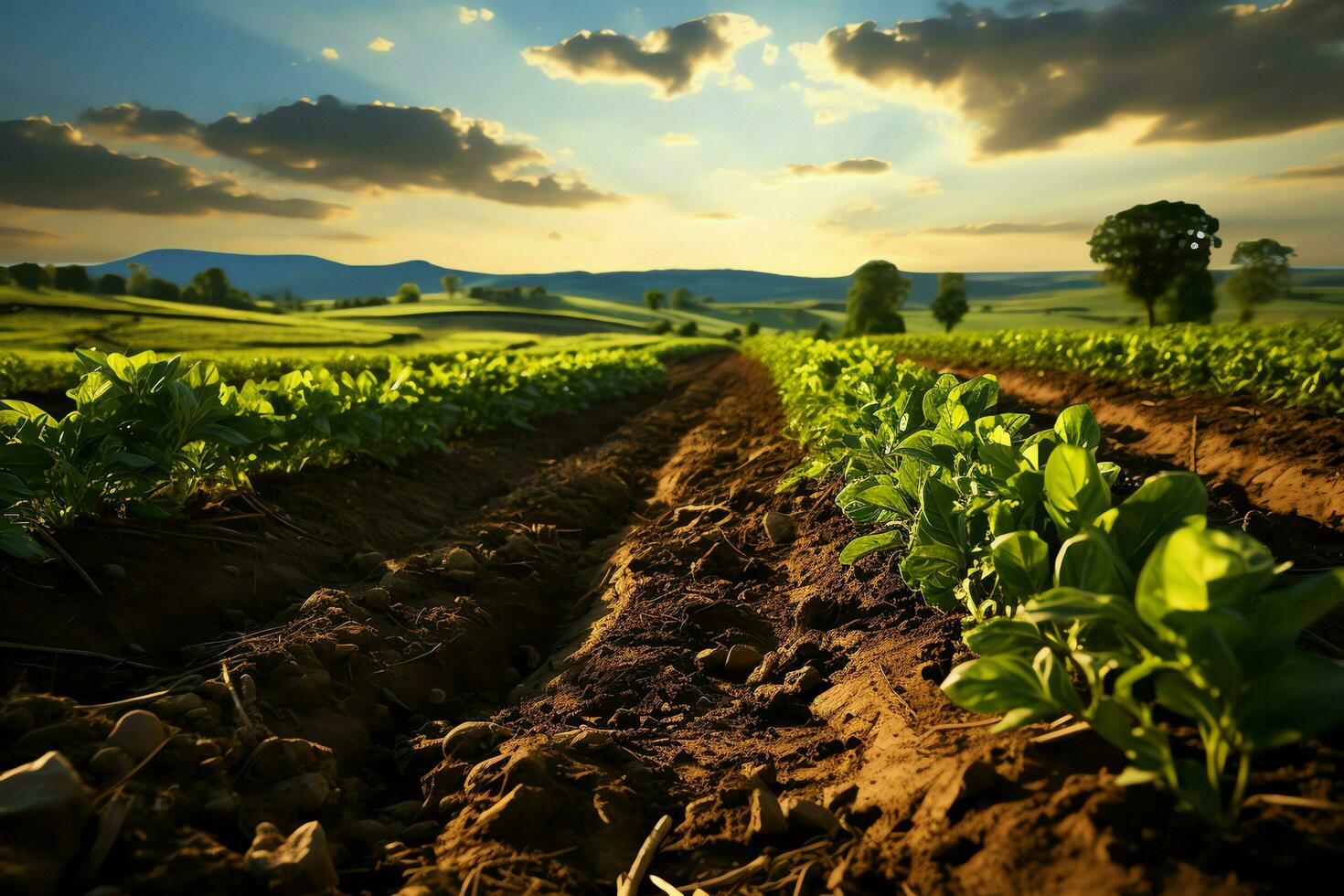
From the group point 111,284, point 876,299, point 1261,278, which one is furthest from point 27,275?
point 1261,278

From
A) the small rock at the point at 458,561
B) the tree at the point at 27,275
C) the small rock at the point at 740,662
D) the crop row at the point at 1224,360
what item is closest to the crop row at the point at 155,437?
the small rock at the point at 458,561

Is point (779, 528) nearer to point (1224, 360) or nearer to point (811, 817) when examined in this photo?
point (811, 817)

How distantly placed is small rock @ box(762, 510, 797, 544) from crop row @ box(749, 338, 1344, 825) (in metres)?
1.85

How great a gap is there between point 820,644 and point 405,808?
1.61m

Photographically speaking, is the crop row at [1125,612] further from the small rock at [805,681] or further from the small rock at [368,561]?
the small rock at [368,561]

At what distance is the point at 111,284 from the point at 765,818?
55579mm

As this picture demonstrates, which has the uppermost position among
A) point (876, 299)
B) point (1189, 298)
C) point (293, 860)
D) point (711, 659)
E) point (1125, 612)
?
point (876, 299)

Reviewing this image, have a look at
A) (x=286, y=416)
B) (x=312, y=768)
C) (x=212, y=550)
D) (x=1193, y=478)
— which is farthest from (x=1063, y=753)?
(x=286, y=416)

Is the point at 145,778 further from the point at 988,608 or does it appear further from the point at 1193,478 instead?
the point at 1193,478

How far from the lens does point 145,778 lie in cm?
165

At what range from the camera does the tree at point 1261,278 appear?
6119cm

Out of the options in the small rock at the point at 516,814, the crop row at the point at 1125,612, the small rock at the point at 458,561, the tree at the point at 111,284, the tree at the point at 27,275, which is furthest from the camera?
the tree at the point at 111,284

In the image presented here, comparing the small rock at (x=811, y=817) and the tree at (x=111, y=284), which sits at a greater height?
the tree at (x=111, y=284)

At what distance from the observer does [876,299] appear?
7212 centimetres
